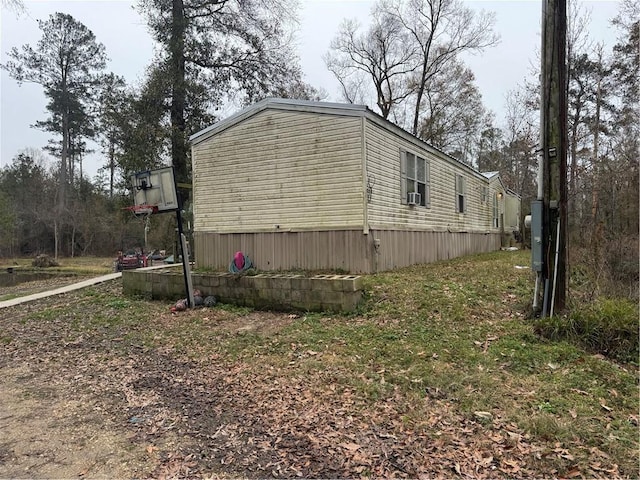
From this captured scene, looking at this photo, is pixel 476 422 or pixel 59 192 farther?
pixel 59 192

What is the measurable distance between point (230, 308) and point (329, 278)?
1965mm

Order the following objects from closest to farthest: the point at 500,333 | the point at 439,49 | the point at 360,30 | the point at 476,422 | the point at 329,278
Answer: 1. the point at 476,422
2. the point at 500,333
3. the point at 329,278
4. the point at 439,49
5. the point at 360,30

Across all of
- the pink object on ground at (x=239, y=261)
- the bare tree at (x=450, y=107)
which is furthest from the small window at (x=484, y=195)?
the pink object on ground at (x=239, y=261)

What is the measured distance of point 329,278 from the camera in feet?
20.9

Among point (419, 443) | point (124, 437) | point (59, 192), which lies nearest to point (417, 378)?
point (419, 443)

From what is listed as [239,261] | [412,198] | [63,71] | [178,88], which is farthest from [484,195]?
[63,71]

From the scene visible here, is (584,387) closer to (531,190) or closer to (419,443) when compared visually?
(419,443)

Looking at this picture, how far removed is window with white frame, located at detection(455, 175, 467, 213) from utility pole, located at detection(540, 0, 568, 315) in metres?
9.19

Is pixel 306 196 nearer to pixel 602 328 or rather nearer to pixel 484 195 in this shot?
pixel 602 328

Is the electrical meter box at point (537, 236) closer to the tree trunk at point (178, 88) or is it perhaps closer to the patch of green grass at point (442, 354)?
the patch of green grass at point (442, 354)

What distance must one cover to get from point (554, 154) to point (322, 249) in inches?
197

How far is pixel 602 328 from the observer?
4.10 metres

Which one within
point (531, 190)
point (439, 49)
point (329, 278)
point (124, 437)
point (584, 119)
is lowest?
point (124, 437)

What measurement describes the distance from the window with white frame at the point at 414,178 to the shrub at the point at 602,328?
586 centimetres
